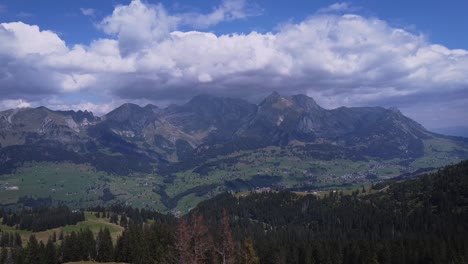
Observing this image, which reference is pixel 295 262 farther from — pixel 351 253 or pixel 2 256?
pixel 2 256

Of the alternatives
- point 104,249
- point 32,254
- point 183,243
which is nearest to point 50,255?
point 32,254

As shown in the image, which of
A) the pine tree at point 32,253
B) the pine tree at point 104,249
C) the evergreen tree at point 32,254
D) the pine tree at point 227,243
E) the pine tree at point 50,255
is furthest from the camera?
the pine tree at point 104,249

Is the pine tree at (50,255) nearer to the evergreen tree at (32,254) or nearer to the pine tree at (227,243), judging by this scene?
the evergreen tree at (32,254)

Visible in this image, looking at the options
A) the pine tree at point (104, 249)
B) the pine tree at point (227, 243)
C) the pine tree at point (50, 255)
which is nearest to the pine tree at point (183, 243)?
the pine tree at point (227, 243)

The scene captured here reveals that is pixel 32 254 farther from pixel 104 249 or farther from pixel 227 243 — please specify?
pixel 227 243

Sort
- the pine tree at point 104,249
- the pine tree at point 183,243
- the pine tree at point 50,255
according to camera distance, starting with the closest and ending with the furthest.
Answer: the pine tree at point 183,243
the pine tree at point 50,255
the pine tree at point 104,249

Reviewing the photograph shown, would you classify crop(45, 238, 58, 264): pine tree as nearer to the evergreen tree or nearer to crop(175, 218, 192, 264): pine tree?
the evergreen tree

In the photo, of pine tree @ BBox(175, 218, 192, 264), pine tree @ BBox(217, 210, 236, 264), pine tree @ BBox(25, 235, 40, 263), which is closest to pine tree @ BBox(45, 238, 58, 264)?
pine tree @ BBox(25, 235, 40, 263)

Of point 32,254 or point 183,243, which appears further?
point 32,254

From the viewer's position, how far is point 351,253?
564ft

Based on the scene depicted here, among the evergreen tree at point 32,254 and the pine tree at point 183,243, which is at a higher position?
the pine tree at point 183,243

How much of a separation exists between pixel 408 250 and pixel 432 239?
60.5 ft

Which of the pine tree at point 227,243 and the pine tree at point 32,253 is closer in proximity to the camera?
the pine tree at point 227,243

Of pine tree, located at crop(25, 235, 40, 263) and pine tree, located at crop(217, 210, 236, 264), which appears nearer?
pine tree, located at crop(217, 210, 236, 264)
